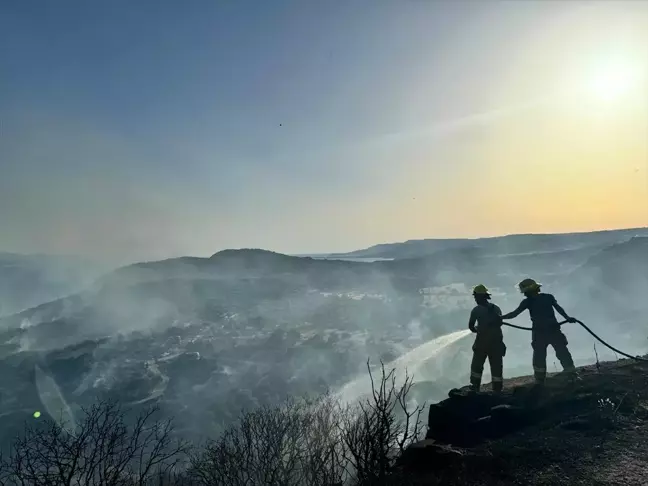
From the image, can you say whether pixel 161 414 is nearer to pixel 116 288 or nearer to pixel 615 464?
pixel 116 288

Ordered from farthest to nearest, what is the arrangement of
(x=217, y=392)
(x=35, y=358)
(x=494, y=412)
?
(x=35, y=358)
(x=217, y=392)
(x=494, y=412)

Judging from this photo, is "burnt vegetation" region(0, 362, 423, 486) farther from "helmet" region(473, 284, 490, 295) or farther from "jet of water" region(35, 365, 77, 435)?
"jet of water" region(35, 365, 77, 435)

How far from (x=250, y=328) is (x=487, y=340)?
85481 millimetres

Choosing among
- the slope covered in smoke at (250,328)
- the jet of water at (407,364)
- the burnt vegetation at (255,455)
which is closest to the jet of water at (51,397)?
the slope covered in smoke at (250,328)

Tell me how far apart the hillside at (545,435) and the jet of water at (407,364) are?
52654 mm

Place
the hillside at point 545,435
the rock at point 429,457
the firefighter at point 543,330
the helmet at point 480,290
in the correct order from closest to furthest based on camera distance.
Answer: the hillside at point 545,435 → the rock at point 429,457 → the firefighter at point 543,330 → the helmet at point 480,290

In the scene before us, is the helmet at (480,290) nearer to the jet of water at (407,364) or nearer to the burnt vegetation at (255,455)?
the burnt vegetation at (255,455)

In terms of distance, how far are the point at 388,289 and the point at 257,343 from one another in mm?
35857

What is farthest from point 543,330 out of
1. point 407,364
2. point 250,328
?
point 250,328

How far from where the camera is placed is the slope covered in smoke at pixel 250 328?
70188mm

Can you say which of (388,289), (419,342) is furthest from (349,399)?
(388,289)

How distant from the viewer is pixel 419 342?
85375 mm

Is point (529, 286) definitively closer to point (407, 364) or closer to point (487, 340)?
point (487, 340)

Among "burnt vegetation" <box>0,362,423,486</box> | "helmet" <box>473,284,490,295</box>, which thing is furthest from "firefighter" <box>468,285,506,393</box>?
"burnt vegetation" <box>0,362,423,486</box>
